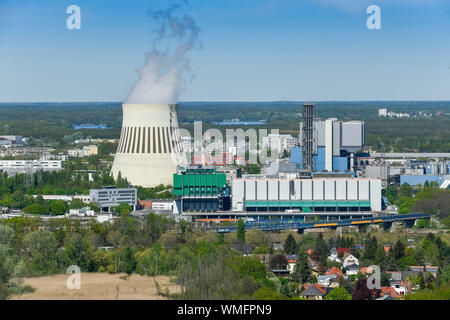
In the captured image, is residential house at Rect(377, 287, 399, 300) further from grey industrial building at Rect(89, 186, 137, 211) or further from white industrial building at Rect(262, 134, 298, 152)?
white industrial building at Rect(262, 134, 298, 152)

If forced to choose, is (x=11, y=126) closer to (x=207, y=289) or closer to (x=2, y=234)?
(x=2, y=234)

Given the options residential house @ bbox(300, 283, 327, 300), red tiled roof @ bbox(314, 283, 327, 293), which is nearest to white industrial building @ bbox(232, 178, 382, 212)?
red tiled roof @ bbox(314, 283, 327, 293)

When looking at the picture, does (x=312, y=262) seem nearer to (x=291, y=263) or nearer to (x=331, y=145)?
(x=291, y=263)

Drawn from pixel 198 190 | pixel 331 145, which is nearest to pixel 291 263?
pixel 198 190

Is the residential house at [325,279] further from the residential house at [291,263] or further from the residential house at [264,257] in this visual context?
the residential house at [264,257]

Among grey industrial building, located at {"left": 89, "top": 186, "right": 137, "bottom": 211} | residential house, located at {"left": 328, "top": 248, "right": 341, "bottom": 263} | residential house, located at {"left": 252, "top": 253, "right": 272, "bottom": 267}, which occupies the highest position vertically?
grey industrial building, located at {"left": 89, "top": 186, "right": 137, "bottom": 211}

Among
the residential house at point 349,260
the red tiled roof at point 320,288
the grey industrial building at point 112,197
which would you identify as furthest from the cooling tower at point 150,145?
the red tiled roof at point 320,288
